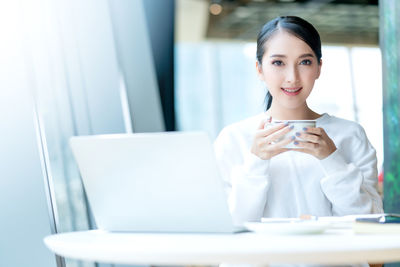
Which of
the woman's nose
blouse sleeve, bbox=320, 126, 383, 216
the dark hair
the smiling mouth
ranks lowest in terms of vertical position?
blouse sleeve, bbox=320, 126, 383, 216

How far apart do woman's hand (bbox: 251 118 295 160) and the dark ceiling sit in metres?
8.74

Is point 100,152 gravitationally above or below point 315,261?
above

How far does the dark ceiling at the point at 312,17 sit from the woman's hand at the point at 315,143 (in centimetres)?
873

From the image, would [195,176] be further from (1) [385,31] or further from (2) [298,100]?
(1) [385,31]

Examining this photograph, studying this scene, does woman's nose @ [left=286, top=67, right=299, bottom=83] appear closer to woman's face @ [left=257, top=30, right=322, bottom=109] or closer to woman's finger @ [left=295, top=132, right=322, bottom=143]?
woman's face @ [left=257, top=30, right=322, bottom=109]

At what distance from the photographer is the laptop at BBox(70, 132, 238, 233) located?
119cm

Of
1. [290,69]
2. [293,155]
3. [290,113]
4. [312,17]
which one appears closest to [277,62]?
[290,69]

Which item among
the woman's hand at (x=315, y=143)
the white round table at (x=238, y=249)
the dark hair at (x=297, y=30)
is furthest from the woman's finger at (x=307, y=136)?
the dark hair at (x=297, y=30)

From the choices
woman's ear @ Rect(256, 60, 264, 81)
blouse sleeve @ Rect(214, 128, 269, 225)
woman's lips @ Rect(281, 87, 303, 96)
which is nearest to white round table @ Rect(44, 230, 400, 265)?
blouse sleeve @ Rect(214, 128, 269, 225)

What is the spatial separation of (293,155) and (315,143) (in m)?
0.30

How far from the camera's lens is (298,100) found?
1851 millimetres

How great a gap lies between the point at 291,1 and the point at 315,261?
9.58 metres

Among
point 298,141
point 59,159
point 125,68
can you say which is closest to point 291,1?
point 125,68

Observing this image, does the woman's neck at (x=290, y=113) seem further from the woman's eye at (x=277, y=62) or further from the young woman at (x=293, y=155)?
the woman's eye at (x=277, y=62)
